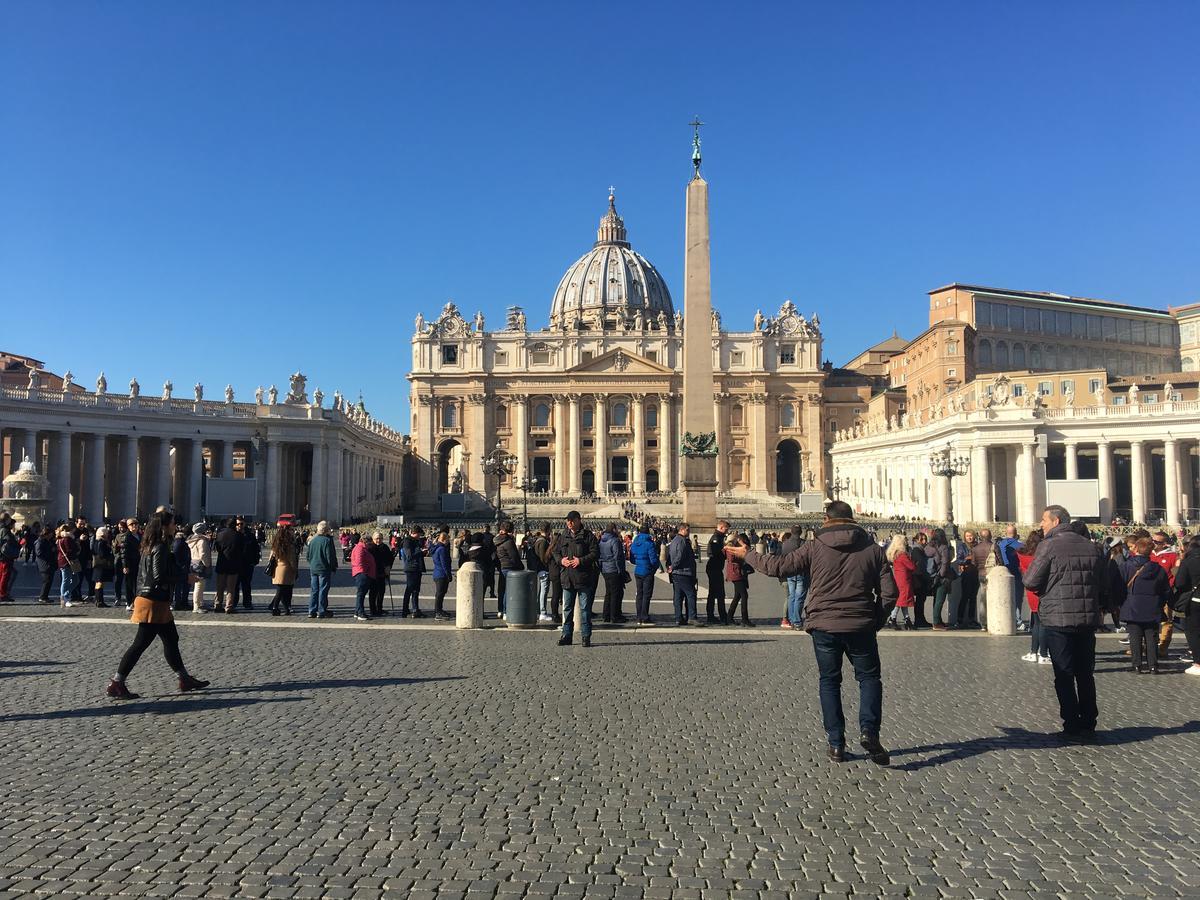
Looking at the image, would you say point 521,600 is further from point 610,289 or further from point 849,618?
point 610,289

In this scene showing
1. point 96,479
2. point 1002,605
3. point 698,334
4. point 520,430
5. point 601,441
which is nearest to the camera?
point 1002,605

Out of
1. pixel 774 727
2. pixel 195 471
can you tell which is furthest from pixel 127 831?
pixel 195 471

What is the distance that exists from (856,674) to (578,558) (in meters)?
5.09

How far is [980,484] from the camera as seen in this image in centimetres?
4575

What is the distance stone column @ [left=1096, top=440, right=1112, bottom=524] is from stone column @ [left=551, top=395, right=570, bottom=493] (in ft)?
154

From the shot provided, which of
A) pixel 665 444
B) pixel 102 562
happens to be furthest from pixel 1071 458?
pixel 102 562

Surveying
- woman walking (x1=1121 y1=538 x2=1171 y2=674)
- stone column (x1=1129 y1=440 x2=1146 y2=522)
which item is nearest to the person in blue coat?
woman walking (x1=1121 y1=538 x2=1171 y2=674)

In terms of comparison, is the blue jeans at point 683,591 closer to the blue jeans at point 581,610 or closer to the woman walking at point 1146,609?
the blue jeans at point 581,610

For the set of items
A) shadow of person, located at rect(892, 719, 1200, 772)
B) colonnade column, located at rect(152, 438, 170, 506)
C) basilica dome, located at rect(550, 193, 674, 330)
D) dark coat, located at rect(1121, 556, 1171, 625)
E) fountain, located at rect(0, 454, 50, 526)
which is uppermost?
basilica dome, located at rect(550, 193, 674, 330)

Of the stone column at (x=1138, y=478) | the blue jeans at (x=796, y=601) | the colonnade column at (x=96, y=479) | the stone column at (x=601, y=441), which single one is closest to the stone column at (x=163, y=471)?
the colonnade column at (x=96, y=479)

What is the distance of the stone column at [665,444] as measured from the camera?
80.8 metres

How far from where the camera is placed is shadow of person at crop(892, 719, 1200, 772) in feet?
19.4

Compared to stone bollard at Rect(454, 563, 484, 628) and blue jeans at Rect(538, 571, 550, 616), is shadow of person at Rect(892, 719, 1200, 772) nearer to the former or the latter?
stone bollard at Rect(454, 563, 484, 628)

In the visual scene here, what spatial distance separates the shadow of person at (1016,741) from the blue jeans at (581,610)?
16.2 ft
